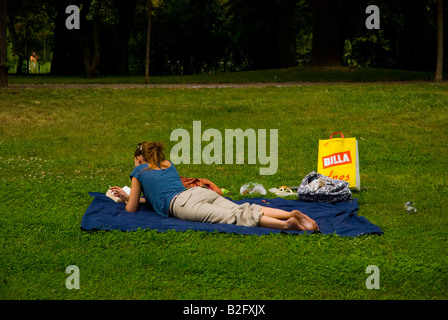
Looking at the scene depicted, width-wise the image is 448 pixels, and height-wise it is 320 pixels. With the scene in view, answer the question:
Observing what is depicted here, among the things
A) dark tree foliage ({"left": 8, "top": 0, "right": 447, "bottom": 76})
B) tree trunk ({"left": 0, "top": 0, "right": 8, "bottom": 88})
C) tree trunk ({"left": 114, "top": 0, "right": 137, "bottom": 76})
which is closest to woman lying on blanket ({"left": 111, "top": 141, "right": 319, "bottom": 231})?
tree trunk ({"left": 0, "top": 0, "right": 8, "bottom": 88})

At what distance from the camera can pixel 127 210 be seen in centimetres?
739

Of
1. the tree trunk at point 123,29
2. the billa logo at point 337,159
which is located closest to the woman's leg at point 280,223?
the billa logo at point 337,159

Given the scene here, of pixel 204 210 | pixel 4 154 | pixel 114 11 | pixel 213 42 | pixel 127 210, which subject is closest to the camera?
pixel 204 210

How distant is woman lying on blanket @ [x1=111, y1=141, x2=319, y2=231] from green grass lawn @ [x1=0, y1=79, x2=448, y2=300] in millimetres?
339

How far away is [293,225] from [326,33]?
1867 centimetres

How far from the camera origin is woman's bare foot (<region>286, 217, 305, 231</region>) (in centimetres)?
652

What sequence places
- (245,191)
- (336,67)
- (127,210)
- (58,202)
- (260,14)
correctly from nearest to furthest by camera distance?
(127,210) → (58,202) → (245,191) → (336,67) → (260,14)

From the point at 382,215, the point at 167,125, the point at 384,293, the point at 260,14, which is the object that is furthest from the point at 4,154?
the point at 260,14

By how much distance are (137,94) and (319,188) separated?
1039 cm

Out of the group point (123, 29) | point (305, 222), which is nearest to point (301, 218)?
point (305, 222)

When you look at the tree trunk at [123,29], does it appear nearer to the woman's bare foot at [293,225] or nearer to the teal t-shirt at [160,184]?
the teal t-shirt at [160,184]

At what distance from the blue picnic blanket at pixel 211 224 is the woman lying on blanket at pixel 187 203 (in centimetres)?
9

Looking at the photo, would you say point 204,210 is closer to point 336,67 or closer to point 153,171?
point 153,171

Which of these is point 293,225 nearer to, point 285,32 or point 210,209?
point 210,209
